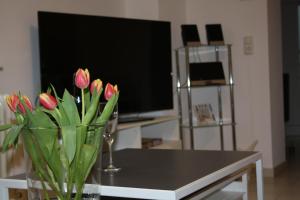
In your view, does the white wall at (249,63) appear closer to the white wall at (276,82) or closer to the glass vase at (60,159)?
the white wall at (276,82)

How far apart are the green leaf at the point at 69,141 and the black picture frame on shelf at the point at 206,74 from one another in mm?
3647

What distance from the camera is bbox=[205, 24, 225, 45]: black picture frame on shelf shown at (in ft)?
15.8

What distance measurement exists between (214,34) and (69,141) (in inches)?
152

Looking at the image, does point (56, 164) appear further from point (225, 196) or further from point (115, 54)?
point (115, 54)

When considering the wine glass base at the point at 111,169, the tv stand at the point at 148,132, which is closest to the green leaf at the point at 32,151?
the wine glass base at the point at 111,169

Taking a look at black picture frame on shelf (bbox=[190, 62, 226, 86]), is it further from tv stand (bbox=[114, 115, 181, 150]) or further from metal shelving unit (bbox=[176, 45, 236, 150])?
tv stand (bbox=[114, 115, 181, 150])

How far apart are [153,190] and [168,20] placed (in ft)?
11.4

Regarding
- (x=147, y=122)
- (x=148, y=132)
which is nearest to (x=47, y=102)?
(x=147, y=122)

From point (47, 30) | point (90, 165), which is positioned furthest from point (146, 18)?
point (90, 165)

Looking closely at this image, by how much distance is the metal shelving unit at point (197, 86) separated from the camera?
4.76m

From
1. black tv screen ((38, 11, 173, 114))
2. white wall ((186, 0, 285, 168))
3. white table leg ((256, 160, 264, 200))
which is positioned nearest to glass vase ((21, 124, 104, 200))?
white table leg ((256, 160, 264, 200))

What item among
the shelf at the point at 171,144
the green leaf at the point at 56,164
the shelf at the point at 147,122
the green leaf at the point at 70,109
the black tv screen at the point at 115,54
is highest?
the black tv screen at the point at 115,54

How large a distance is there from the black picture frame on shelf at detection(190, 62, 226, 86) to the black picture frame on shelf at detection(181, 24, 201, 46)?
0.21 meters

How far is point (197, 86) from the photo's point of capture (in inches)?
187
